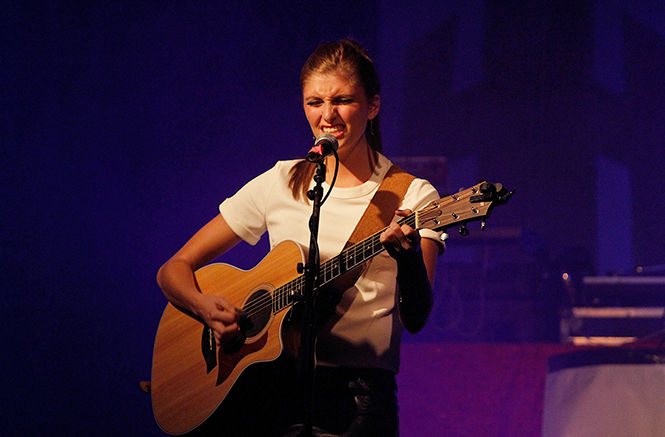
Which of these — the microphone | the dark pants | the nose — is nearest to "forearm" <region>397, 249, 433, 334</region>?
the dark pants

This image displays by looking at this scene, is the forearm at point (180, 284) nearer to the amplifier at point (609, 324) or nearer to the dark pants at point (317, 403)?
the dark pants at point (317, 403)

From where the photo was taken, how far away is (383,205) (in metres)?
2.34

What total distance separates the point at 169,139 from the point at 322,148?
8.09 feet

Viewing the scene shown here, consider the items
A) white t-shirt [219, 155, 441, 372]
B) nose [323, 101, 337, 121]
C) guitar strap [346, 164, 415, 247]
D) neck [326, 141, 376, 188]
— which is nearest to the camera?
white t-shirt [219, 155, 441, 372]

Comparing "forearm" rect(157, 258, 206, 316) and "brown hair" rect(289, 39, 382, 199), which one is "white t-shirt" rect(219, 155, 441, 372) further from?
"forearm" rect(157, 258, 206, 316)

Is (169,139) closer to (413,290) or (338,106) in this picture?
(338,106)

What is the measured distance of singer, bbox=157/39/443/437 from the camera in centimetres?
208

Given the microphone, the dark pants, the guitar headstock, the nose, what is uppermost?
the nose

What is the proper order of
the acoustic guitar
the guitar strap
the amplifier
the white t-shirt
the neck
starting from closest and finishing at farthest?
the acoustic guitar → the white t-shirt → the guitar strap → the neck → the amplifier

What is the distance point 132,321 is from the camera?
158 inches

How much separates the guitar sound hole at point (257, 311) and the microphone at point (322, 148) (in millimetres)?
603

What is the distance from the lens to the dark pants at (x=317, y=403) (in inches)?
81.3

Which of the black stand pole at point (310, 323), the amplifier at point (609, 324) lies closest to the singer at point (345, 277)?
the black stand pole at point (310, 323)

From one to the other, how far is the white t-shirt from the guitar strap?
30 mm
